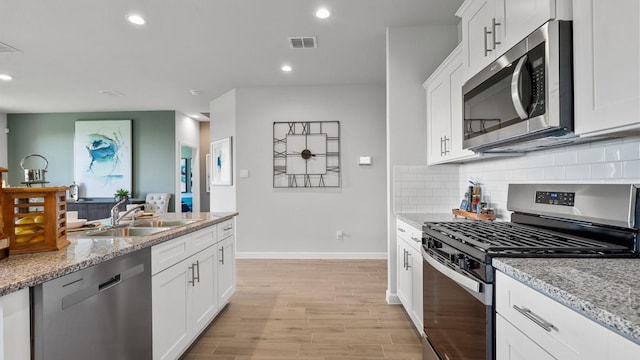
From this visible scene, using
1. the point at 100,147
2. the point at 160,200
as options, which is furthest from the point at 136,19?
the point at 100,147

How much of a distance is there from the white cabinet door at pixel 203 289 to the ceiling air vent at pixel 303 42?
2.27m

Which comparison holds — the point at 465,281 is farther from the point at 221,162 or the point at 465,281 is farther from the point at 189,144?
the point at 189,144

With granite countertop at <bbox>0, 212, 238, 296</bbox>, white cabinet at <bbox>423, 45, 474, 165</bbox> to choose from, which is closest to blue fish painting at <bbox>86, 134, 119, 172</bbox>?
granite countertop at <bbox>0, 212, 238, 296</bbox>

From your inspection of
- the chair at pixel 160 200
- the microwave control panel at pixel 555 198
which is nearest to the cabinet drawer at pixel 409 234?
the microwave control panel at pixel 555 198

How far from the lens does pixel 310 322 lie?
107 inches

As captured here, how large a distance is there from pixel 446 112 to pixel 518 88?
48.3 inches

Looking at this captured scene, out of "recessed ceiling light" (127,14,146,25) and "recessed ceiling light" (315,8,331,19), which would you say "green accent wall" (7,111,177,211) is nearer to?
"recessed ceiling light" (127,14,146,25)

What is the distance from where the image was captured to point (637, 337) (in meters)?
0.60

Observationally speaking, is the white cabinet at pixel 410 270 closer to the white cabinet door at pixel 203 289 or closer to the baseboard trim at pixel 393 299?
the baseboard trim at pixel 393 299

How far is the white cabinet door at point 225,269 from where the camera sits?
8.93 feet

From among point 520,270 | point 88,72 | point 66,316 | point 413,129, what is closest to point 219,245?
point 66,316

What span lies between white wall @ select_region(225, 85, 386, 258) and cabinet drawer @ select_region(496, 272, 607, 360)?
384 cm

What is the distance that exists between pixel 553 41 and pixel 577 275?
0.87 meters

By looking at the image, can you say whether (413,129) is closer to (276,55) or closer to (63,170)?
(276,55)
